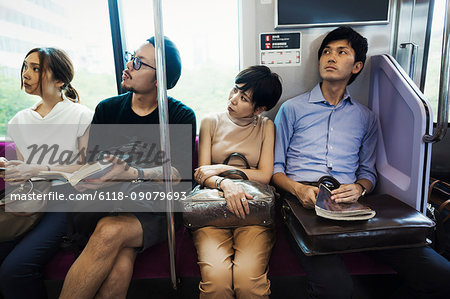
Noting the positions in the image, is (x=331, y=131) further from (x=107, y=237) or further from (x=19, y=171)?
(x=19, y=171)

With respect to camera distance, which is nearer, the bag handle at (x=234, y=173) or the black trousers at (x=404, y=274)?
the black trousers at (x=404, y=274)

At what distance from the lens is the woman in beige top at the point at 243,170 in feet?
4.20

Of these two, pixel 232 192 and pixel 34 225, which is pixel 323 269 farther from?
pixel 34 225

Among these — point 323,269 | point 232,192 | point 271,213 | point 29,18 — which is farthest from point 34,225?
point 29,18

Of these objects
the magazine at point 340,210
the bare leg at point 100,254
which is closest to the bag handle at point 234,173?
the magazine at point 340,210

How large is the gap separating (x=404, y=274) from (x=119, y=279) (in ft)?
4.65

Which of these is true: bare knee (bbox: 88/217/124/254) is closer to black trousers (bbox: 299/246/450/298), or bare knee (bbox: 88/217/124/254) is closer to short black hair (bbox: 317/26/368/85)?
black trousers (bbox: 299/246/450/298)

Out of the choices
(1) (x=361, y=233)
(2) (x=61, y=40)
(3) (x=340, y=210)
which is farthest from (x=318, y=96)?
(2) (x=61, y=40)

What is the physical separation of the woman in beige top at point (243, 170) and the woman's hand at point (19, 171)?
979 mm

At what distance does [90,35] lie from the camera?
232cm

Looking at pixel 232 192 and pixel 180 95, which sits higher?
pixel 180 95

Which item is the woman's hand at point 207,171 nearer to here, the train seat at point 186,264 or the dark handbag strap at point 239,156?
the dark handbag strap at point 239,156

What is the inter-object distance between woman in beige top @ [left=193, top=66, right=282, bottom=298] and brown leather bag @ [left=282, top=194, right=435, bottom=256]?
0.24m

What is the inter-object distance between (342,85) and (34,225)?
6.98 feet
